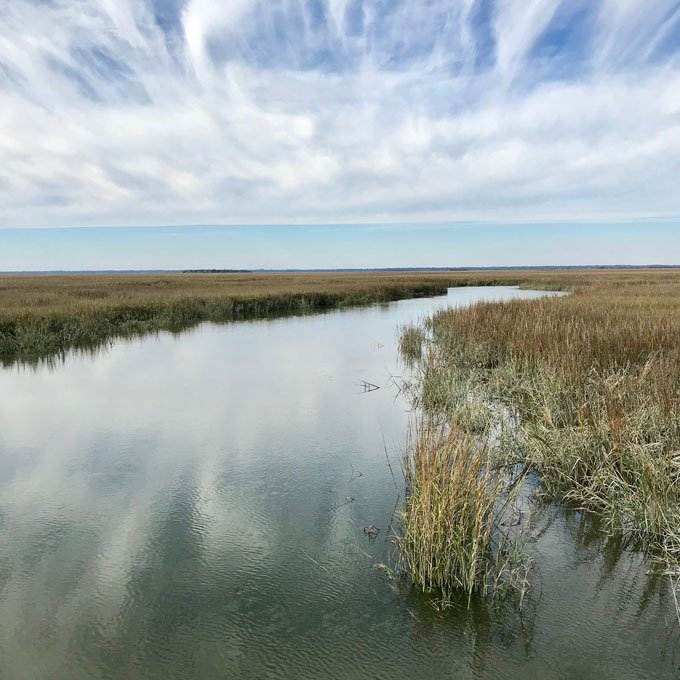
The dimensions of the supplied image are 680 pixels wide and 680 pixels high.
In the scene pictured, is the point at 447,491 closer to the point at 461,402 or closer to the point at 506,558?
the point at 506,558

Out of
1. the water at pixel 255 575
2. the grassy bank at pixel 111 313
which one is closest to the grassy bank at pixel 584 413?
the water at pixel 255 575

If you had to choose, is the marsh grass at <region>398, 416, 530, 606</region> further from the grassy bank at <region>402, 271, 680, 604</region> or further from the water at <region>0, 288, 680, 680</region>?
the water at <region>0, 288, 680, 680</region>

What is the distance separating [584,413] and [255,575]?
4.07m

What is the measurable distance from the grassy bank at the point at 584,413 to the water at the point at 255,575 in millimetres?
365

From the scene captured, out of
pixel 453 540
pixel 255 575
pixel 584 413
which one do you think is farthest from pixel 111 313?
pixel 453 540

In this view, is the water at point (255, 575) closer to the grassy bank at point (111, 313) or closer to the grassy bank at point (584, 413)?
the grassy bank at point (584, 413)

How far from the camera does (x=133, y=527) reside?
4758 millimetres

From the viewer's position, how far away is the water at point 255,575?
318 centimetres

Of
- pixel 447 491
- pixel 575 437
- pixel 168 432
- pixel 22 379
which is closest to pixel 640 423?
pixel 575 437

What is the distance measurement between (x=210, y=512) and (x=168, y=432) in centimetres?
290

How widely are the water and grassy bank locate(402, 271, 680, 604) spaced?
365mm

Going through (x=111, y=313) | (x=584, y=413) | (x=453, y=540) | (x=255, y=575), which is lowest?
(x=255, y=575)

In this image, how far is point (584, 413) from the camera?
6.16 meters

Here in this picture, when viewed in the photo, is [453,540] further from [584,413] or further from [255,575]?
[584,413]
